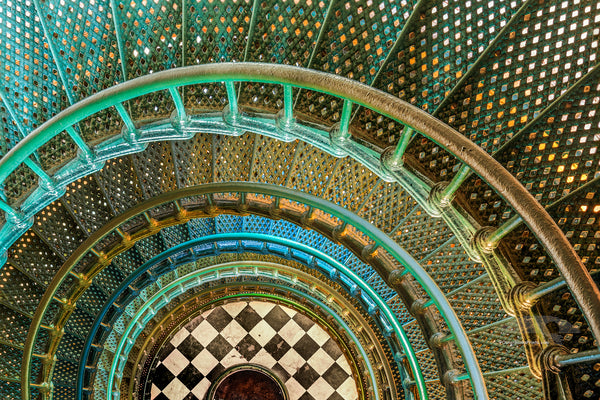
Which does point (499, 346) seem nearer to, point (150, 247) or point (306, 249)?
point (306, 249)

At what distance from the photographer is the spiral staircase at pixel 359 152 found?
109 inches

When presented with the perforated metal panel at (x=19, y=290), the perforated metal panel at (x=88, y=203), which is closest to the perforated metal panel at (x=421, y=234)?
the perforated metal panel at (x=88, y=203)

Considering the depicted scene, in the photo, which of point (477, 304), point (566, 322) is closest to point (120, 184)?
point (477, 304)

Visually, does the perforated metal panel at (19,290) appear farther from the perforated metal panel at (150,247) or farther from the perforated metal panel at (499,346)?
the perforated metal panel at (499,346)

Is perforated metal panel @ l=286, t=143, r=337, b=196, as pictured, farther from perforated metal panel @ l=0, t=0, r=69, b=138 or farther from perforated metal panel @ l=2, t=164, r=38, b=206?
perforated metal panel @ l=2, t=164, r=38, b=206

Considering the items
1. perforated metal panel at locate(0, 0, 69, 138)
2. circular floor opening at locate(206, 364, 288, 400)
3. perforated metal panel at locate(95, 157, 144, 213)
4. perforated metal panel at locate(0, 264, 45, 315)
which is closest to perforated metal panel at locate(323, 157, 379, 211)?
perforated metal panel at locate(95, 157, 144, 213)

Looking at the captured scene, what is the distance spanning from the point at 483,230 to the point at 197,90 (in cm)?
276

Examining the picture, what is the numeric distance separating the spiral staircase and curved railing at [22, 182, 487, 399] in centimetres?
2

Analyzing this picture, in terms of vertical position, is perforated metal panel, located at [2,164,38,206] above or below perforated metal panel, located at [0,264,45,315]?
above

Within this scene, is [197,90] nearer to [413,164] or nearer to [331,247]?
[413,164]

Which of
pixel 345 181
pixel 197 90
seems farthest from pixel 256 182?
pixel 197 90

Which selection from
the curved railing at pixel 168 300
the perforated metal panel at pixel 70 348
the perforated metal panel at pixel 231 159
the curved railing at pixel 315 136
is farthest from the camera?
the curved railing at pixel 168 300

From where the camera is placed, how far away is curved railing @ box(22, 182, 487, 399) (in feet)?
13.3

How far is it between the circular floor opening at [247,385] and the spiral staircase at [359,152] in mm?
6099
